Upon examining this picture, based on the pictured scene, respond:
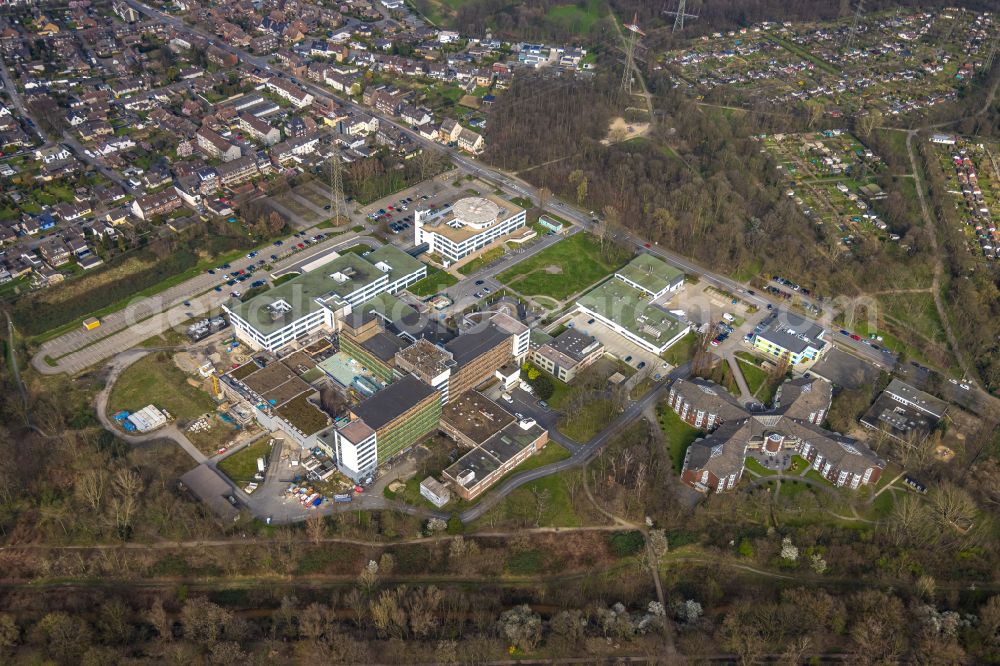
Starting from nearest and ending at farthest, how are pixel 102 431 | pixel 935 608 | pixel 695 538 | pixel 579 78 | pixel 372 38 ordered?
pixel 935 608 → pixel 695 538 → pixel 102 431 → pixel 579 78 → pixel 372 38

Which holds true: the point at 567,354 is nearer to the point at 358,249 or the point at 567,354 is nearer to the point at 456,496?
the point at 456,496

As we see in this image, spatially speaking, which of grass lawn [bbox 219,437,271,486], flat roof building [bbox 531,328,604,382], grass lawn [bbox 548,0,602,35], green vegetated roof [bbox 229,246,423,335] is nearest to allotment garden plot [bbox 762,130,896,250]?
flat roof building [bbox 531,328,604,382]

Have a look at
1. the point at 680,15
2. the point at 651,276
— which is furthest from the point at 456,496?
the point at 680,15

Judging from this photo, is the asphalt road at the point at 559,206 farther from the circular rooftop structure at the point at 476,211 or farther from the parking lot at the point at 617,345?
the parking lot at the point at 617,345

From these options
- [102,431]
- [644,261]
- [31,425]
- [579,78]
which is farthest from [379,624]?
[579,78]

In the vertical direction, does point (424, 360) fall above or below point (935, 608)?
above

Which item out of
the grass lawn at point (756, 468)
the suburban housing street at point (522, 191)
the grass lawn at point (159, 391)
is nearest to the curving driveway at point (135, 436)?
the grass lawn at point (159, 391)

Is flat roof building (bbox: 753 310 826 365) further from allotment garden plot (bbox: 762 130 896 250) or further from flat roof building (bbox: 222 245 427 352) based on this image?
flat roof building (bbox: 222 245 427 352)

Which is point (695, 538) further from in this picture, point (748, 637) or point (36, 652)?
point (36, 652)
